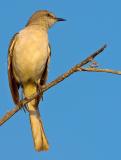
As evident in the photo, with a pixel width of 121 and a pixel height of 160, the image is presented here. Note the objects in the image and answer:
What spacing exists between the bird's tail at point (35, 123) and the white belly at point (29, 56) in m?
0.23

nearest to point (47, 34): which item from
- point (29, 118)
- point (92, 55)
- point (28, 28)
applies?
point (28, 28)

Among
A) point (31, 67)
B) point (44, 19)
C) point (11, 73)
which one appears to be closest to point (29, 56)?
point (31, 67)

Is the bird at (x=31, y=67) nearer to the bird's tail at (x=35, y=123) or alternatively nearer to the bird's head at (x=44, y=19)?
the bird's tail at (x=35, y=123)

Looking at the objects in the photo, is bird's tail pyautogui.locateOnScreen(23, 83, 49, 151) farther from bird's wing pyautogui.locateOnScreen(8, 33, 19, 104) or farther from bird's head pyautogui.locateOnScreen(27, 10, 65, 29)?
bird's head pyautogui.locateOnScreen(27, 10, 65, 29)

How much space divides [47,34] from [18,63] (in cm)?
110

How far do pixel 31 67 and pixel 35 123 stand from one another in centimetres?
117

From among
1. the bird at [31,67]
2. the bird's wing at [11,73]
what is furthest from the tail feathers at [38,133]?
the bird's wing at [11,73]

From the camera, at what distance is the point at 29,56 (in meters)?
10.3

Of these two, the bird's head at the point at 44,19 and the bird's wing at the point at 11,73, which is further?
the bird's head at the point at 44,19

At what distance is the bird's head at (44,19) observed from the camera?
11.7 meters

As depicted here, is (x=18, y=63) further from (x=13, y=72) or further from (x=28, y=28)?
(x=28, y=28)

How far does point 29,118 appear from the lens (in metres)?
10.8

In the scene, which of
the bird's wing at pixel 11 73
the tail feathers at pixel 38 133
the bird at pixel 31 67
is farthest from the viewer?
the bird's wing at pixel 11 73

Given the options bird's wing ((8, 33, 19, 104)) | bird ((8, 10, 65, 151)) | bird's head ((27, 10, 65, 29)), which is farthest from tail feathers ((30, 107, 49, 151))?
bird's head ((27, 10, 65, 29))
